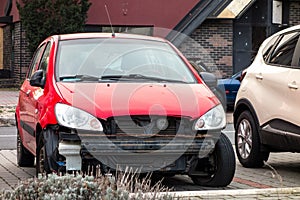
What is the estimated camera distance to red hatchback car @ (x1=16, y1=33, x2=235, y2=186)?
6.76 metres

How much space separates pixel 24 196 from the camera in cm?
459

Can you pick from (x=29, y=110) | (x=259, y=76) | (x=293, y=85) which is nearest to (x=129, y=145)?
(x=29, y=110)

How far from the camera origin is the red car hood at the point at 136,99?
22.5 ft

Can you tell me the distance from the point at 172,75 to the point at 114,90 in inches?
41.5

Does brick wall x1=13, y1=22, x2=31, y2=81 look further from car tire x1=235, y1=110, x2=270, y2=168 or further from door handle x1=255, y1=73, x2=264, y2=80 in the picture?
door handle x1=255, y1=73, x2=264, y2=80

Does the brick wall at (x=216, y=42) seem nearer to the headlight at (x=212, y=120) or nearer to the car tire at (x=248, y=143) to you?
the car tire at (x=248, y=143)

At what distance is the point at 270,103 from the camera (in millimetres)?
8828

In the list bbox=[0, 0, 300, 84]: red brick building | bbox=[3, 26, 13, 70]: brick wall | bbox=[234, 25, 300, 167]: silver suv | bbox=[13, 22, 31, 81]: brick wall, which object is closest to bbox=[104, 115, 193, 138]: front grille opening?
bbox=[234, 25, 300, 167]: silver suv

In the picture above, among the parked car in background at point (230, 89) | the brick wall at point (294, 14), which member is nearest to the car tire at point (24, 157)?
the parked car in background at point (230, 89)

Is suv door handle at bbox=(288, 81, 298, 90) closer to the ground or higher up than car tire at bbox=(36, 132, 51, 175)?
higher up

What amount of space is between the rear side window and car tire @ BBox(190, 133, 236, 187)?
186 centimetres

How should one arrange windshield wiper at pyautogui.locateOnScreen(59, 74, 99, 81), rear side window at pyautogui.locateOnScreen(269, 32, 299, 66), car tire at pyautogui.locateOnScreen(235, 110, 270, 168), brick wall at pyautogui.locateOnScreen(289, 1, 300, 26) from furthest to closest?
1. brick wall at pyautogui.locateOnScreen(289, 1, 300, 26)
2. car tire at pyautogui.locateOnScreen(235, 110, 270, 168)
3. rear side window at pyautogui.locateOnScreen(269, 32, 299, 66)
4. windshield wiper at pyautogui.locateOnScreen(59, 74, 99, 81)

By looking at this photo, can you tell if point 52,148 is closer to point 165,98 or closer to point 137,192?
point 165,98

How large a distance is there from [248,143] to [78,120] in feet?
11.3
